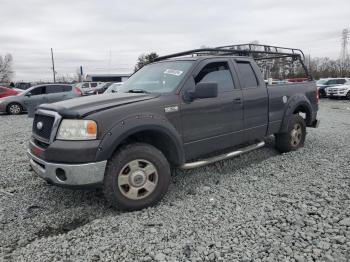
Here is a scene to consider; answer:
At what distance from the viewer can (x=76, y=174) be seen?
333cm

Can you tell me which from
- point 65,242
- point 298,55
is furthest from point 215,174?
point 298,55

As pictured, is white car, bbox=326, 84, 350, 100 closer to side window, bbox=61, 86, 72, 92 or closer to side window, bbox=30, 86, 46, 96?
side window, bbox=61, 86, 72, 92

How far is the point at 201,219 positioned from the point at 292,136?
3355mm

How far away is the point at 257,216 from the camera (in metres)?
3.50

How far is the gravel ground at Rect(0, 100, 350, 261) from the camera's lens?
2.88 meters

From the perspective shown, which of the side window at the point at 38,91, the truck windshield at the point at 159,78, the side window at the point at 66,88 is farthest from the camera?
the side window at the point at 66,88

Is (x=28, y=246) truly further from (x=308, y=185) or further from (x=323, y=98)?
(x=323, y=98)

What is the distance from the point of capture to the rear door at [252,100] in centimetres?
498

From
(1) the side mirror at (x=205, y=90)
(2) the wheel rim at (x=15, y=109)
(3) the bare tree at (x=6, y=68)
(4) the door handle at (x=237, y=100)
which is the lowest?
(2) the wheel rim at (x=15, y=109)

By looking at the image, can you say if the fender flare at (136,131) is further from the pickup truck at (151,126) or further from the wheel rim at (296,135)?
the wheel rim at (296,135)

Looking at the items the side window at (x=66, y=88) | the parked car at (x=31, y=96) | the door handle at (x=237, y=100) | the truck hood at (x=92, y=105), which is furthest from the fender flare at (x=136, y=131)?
the side window at (x=66, y=88)

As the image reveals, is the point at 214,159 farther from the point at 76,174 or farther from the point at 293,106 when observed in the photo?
the point at 293,106

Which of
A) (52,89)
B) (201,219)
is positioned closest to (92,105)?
(201,219)

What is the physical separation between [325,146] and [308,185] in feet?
8.51
